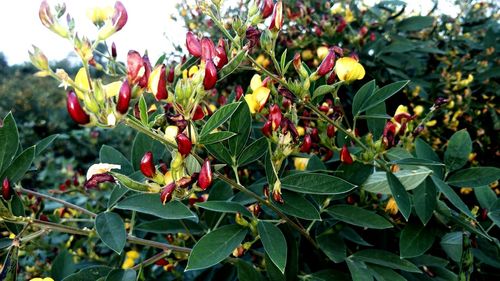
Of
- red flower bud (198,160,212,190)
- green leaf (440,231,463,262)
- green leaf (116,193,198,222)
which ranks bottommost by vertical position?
green leaf (440,231,463,262)

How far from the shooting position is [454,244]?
1005mm

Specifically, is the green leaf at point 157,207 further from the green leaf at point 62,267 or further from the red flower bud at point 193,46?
the green leaf at point 62,267

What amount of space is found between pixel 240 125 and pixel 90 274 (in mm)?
427

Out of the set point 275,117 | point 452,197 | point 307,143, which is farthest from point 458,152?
point 275,117

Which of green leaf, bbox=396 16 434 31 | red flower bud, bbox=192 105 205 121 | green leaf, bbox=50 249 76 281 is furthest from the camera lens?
green leaf, bbox=396 16 434 31

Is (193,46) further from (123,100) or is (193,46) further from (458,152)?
(458,152)

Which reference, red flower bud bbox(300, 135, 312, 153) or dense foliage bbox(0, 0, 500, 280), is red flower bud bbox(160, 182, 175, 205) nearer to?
dense foliage bbox(0, 0, 500, 280)

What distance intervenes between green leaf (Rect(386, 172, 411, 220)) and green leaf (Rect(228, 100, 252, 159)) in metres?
0.31

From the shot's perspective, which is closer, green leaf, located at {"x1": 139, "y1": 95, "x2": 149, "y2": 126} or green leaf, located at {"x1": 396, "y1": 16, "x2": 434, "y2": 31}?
green leaf, located at {"x1": 139, "y1": 95, "x2": 149, "y2": 126}

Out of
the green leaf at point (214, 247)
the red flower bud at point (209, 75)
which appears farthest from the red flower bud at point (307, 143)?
the red flower bud at point (209, 75)

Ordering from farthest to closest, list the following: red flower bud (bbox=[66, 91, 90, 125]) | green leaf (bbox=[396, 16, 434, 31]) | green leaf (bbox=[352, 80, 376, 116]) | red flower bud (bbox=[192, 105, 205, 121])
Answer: green leaf (bbox=[396, 16, 434, 31]), green leaf (bbox=[352, 80, 376, 116]), red flower bud (bbox=[192, 105, 205, 121]), red flower bud (bbox=[66, 91, 90, 125])

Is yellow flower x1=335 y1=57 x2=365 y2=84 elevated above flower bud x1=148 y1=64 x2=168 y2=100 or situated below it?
below

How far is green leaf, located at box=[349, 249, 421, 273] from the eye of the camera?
0.94 meters

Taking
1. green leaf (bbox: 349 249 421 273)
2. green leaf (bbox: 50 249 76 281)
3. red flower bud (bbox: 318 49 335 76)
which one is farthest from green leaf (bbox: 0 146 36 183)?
green leaf (bbox: 349 249 421 273)
